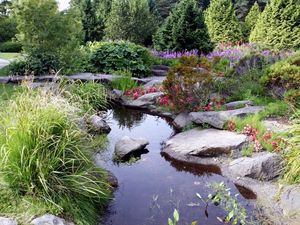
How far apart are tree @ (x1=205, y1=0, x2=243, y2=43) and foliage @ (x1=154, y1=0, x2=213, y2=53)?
18.3 ft

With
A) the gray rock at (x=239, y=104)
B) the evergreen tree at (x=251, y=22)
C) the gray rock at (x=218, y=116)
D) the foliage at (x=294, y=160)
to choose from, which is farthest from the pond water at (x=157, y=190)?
the evergreen tree at (x=251, y=22)

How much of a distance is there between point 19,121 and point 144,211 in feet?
5.19

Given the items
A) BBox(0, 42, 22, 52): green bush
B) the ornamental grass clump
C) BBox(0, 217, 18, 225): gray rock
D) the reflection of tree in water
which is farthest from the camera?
BBox(0, 42, 22, 52): green bush

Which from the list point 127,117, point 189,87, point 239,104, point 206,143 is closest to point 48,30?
point 127,117

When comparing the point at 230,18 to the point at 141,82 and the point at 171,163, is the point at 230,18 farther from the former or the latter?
the point at 171,163

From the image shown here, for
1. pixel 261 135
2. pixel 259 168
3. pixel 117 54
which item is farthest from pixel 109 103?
pixel 259 168

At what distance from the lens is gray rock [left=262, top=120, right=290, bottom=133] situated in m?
5.38

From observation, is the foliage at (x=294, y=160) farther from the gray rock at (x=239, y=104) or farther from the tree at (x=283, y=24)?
the tree at (x=283, y=24)

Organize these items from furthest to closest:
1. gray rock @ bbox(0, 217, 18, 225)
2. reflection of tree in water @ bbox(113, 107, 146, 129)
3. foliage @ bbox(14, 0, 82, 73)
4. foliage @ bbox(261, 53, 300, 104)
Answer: foliage @ bbox(14, 0, 82, 73)
reflection of tree in water @ bbox(113, 107, 146, 129)
foliage @ bbox(261, 53, 300, 104)
gray rock @ bbox(0, 217, 18, 225)

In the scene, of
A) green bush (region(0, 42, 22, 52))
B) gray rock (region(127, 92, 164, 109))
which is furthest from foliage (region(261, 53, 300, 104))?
green bush (region(0, 42, 22, 52))

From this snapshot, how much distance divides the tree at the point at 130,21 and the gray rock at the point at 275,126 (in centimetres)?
1068

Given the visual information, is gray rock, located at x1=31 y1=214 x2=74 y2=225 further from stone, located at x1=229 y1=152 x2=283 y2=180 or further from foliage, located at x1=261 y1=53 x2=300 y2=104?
foliage, located at x1=261 y1=53 x2=300 y2=104

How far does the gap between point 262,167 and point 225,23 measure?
582 inches

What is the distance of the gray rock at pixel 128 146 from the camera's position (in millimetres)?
5184
